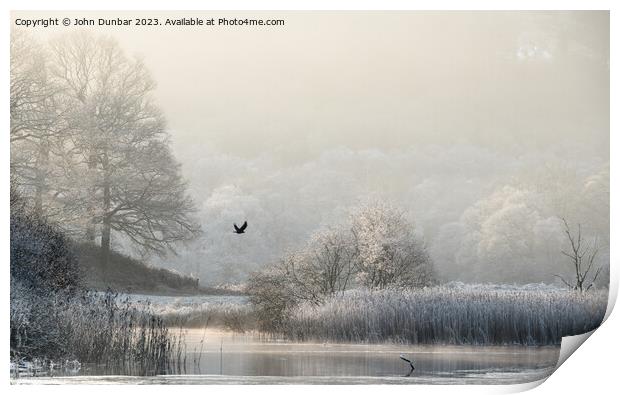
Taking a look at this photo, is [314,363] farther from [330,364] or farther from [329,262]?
[329,262]

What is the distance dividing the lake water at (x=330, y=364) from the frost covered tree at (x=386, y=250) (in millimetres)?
741

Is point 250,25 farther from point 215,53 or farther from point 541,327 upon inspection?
point 541,327

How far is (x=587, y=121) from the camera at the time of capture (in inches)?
458

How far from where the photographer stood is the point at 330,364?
11.2 m

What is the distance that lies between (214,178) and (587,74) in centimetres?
414

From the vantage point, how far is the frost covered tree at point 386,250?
464 inches

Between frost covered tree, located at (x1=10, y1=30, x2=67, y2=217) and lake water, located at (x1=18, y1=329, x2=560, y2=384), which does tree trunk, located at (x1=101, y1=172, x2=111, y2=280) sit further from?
lake water, located at (x1=18, y1=329, x2=560, y2=384)

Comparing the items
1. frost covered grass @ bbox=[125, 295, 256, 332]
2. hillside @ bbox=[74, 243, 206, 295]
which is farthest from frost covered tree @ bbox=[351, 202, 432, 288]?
hillside @ bbox=[74, 243, 206, 295]

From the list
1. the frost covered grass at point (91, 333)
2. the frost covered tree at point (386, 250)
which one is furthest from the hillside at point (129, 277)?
the frost covered tree at point (386, 250)

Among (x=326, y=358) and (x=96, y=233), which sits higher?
(x=96, y=233)

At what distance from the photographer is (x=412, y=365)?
11.2 m
